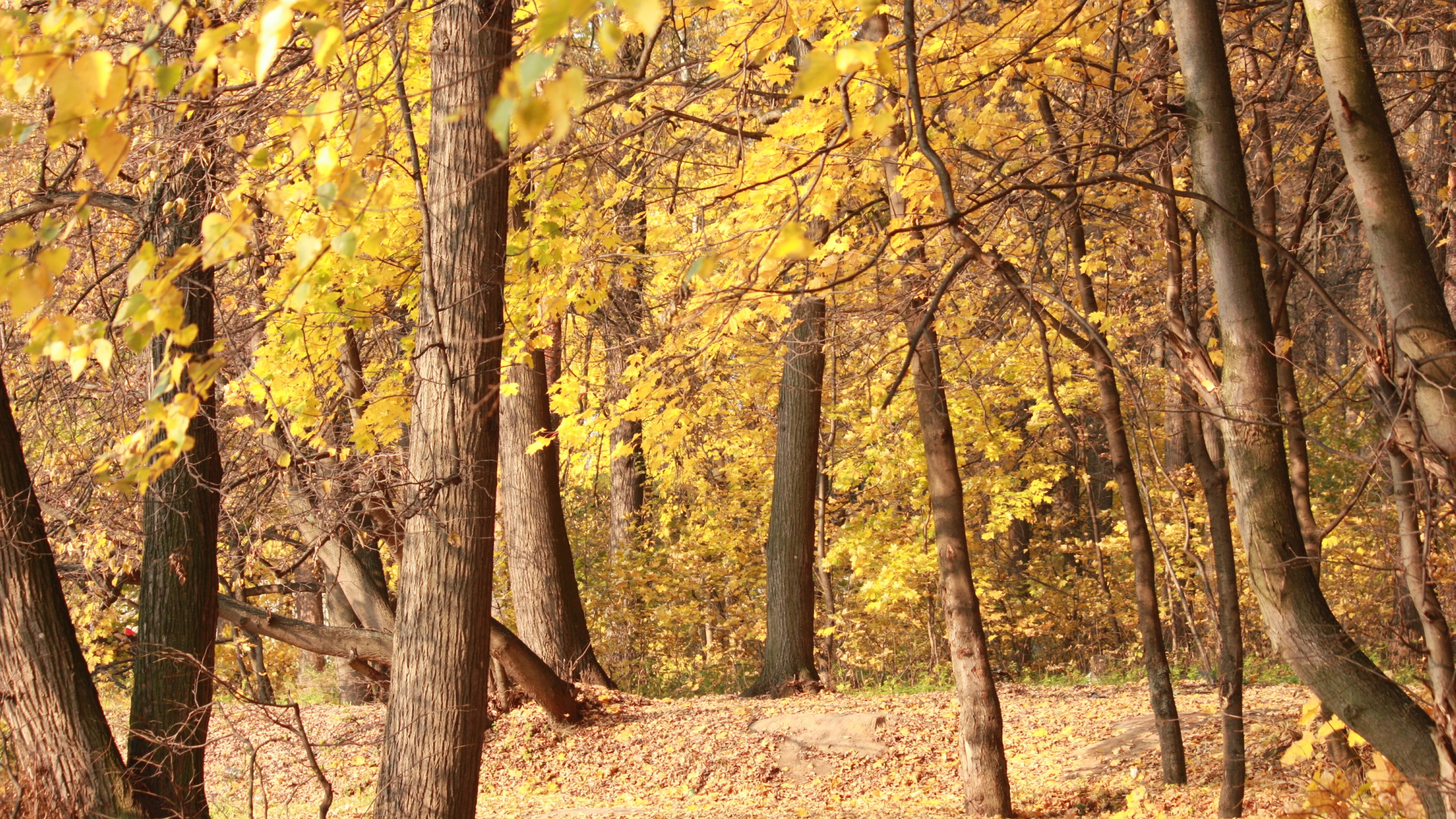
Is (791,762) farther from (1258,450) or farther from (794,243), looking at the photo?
(794,243)

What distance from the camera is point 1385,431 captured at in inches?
125

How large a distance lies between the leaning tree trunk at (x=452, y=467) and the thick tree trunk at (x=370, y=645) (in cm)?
377

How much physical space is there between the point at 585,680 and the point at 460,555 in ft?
19.3

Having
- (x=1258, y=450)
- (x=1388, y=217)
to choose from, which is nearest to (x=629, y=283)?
(x=1258, y=450)

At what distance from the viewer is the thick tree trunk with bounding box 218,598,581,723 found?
27.2ft

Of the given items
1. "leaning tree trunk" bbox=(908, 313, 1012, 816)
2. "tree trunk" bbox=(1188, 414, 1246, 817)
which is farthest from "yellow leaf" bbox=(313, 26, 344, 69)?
"tree trunk" bbox=(1188, 414, 1246, 817)

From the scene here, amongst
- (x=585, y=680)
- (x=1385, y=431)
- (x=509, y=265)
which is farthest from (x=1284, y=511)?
(x=585, y=680)

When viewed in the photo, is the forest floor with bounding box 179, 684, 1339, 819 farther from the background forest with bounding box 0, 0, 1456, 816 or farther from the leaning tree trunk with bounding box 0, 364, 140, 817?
the leaning tree trunk with bounding box 0, 364, 140, 817

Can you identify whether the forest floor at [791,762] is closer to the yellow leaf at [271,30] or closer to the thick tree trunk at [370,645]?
the thick tree trunk at [370,645]

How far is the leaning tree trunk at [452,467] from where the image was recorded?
15.1ft

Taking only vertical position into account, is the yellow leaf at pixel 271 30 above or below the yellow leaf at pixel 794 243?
above

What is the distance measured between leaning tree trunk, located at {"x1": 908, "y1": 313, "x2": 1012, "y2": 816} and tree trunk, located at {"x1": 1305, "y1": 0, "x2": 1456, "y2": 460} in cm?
312

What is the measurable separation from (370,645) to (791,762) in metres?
3.53

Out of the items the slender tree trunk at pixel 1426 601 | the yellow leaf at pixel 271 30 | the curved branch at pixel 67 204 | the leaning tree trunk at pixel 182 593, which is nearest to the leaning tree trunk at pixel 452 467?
the leaning tree trunk at pixel 182 593
